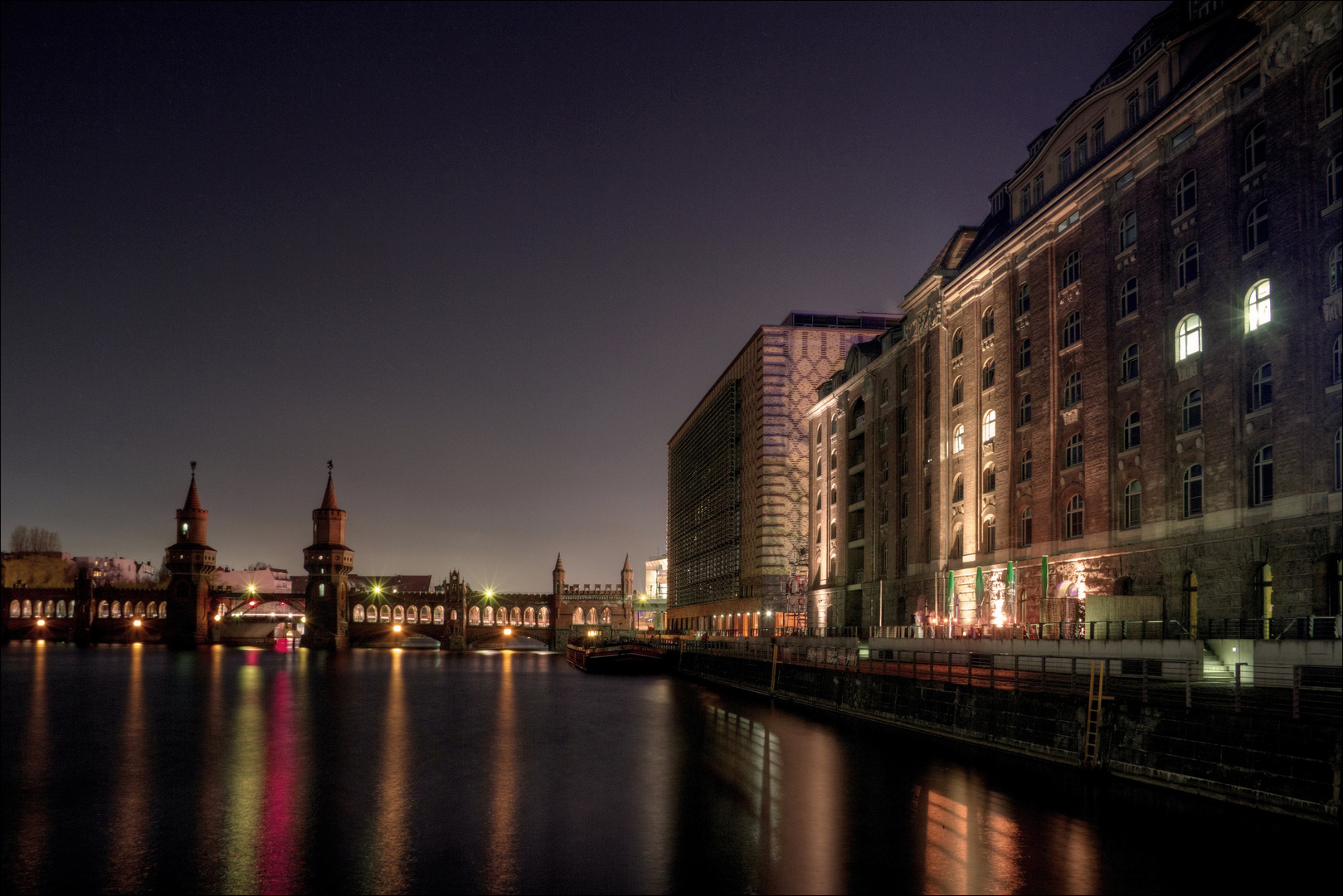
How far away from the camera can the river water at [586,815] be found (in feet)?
57.2

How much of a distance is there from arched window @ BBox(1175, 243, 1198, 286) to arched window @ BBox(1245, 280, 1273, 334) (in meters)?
3.37

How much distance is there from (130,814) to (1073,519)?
129 ft

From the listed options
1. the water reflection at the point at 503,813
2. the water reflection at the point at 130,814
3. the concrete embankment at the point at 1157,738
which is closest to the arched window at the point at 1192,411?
the concrete embankment at the point at 1157,738

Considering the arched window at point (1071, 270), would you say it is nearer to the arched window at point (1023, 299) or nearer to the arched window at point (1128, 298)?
the arched window at point (1023, 299)

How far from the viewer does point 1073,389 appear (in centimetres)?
4981

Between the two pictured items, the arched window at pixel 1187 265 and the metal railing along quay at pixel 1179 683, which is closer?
the metal railing along quay at pixel 1179 683

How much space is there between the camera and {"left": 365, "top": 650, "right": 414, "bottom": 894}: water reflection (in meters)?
17.5

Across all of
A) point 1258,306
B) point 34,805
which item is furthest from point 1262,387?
point 34,805

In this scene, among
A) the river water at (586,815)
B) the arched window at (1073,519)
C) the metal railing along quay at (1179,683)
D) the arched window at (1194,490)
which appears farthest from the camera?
the arched window at (1073,519)

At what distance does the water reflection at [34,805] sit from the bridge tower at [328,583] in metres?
108

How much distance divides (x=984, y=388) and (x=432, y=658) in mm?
91679

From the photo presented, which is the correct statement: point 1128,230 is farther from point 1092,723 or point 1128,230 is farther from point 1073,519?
point 1092,723

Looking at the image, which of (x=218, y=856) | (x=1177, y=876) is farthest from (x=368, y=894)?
(x=1177, y=876)

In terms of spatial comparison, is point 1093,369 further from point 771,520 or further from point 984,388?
point 771,520
